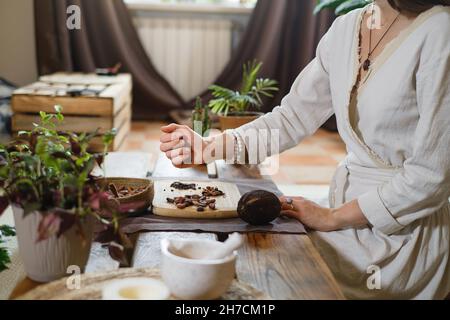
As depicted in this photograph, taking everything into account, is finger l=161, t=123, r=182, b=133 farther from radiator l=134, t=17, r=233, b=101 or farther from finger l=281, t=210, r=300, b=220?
radiator l=134, t=17, r=233, b=101

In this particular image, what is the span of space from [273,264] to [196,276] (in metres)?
0.22

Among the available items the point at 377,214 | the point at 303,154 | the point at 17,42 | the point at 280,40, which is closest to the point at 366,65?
the point at 377,214

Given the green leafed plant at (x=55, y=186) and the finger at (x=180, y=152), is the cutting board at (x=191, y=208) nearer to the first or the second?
the finger at (x=180, y=152)

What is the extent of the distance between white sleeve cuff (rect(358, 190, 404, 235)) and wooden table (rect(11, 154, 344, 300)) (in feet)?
0.54

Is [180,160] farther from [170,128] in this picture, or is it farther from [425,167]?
[425,167]

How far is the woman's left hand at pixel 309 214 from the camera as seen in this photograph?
1160 mm

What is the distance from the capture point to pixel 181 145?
1.27 metres

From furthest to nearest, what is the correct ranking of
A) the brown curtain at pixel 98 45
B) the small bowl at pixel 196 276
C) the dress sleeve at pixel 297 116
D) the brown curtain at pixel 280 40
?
1. the brown curtain at pixel 280 40
2. the brown curtain at pixel 98 45
3. the dress sleeve at pixel 297 116
4. the small bowl at pixel 196 276

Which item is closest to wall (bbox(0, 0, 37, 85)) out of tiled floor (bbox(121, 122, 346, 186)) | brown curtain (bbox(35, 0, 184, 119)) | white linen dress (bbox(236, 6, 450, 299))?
brown curtain (bbox(35, 0, 184, 119))

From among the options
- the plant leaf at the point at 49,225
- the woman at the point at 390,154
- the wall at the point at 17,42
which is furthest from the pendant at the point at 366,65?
the wall at the point at 17,42

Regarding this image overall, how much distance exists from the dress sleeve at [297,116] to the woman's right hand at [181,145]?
0.13m

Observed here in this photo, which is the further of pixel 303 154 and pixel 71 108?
pixel 303 154

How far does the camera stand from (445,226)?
47.1 inches
